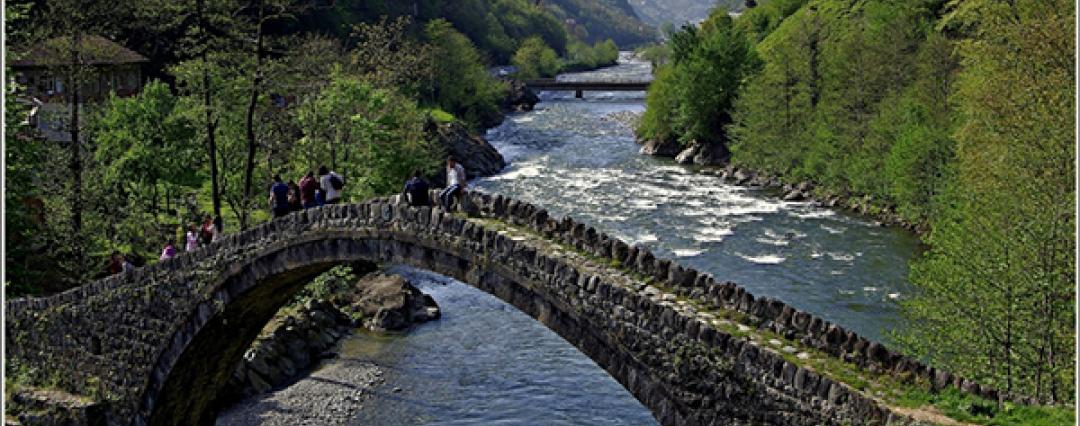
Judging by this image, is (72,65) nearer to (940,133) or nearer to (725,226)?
(725,226)

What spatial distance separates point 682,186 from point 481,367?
3351 cm

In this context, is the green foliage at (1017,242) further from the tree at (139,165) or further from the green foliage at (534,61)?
the green foliage at (534,61)

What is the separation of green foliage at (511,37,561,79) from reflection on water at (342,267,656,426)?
10111cm

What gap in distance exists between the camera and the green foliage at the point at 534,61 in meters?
140

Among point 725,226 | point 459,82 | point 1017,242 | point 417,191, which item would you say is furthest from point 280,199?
point 459,82

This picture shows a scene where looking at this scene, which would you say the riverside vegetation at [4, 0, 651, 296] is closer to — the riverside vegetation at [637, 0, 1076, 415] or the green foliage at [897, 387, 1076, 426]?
the riverside vegetation at [637, 0, 1076, 415]

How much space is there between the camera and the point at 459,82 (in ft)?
305

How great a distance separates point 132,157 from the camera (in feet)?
131

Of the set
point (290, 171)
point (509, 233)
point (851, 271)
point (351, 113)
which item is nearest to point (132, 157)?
point (290, 171)

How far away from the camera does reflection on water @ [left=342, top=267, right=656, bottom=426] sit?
93.0 feet

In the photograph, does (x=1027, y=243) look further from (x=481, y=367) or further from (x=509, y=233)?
(x=481, y=367)

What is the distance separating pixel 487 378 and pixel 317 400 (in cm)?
533

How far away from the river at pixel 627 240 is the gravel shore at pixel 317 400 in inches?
19.1

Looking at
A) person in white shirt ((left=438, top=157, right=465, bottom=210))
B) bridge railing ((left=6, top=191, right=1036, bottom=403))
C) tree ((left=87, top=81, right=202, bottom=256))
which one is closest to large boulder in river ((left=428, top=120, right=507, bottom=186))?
tree ((left=87, top=81, right=202, bottom=256))
